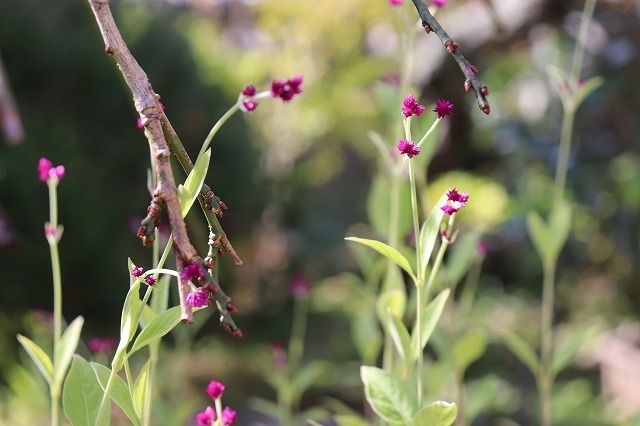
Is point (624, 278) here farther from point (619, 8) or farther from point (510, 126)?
point (619, 8)

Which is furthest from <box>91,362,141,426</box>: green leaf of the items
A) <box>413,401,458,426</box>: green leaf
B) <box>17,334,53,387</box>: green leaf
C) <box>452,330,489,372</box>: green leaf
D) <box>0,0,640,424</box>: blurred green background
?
<box>0,0,640,424</box>: blurred green background

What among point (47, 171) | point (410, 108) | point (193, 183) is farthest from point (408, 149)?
point (47, 171)

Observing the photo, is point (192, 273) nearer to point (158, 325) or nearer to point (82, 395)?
point (158, 325)

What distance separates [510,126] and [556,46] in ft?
1.37

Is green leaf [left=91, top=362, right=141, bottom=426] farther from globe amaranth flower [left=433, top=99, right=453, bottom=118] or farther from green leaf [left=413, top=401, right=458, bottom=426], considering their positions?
globe amaranth flower [left=433, top=99, right=453, bottom=118]

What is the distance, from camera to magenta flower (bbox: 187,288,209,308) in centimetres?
48

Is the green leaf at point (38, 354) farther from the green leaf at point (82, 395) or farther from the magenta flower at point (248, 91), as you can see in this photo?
the magenta flower at point (248, 91)

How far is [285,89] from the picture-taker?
0.52 m


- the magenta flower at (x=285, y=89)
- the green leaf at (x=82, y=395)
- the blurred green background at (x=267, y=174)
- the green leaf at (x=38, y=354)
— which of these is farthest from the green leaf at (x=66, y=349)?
the blurred green background at (x=267, y=174)

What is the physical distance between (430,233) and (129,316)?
270 millimetres

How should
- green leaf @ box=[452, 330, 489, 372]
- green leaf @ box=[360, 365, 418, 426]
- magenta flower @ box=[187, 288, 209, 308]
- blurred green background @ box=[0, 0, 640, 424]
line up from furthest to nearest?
blurred green background @ box=[0, 0, 640, 424]
green leaf @ box=[452, 330, 489, 372]
green leaf @ box=[360, 365, 418, 426]
magenta flower @ box=[187, 288, 209, 308]

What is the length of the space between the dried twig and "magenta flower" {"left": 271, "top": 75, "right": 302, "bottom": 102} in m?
0.08

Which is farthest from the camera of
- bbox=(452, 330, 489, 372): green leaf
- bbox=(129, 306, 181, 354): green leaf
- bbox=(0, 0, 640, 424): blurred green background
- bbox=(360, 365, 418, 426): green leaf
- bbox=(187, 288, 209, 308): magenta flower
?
bbox=(0, 0, 640, 424): blurred green background

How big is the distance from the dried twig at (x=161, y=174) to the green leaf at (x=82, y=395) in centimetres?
18
